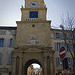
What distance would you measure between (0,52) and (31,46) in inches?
290

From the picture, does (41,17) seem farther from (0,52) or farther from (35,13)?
(0,52)

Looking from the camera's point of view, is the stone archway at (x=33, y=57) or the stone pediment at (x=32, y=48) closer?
the stone archway at (x=33, y=57)

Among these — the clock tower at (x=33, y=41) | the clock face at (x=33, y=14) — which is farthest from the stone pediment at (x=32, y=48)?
the clock face at (x=33, y=14)

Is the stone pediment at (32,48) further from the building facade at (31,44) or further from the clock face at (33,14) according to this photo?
the clock face at (33,14)

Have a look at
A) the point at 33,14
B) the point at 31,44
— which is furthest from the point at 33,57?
the point at 33,14

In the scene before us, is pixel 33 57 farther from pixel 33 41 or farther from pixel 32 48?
pixel 33 41

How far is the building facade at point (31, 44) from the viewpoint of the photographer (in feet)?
73.0

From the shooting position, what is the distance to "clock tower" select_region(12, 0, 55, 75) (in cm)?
2202

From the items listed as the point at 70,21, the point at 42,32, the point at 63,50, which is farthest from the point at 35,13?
the point at 63,50

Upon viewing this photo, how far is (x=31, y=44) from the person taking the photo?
24047 millimetres

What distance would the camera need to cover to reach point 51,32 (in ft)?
86.7

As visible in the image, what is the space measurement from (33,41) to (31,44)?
0.81 meters

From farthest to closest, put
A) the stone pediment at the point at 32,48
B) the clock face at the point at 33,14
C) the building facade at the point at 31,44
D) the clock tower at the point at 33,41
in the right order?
the clock face at the point at 33,14 < the stone pediment at the point at 32,48 < the building facade at the point at 31,44 < the clock tower at the point at 33,41

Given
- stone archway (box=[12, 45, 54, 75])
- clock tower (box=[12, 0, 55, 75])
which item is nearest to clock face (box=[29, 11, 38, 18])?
clock tower (box=[12, 0, 55, 75])
